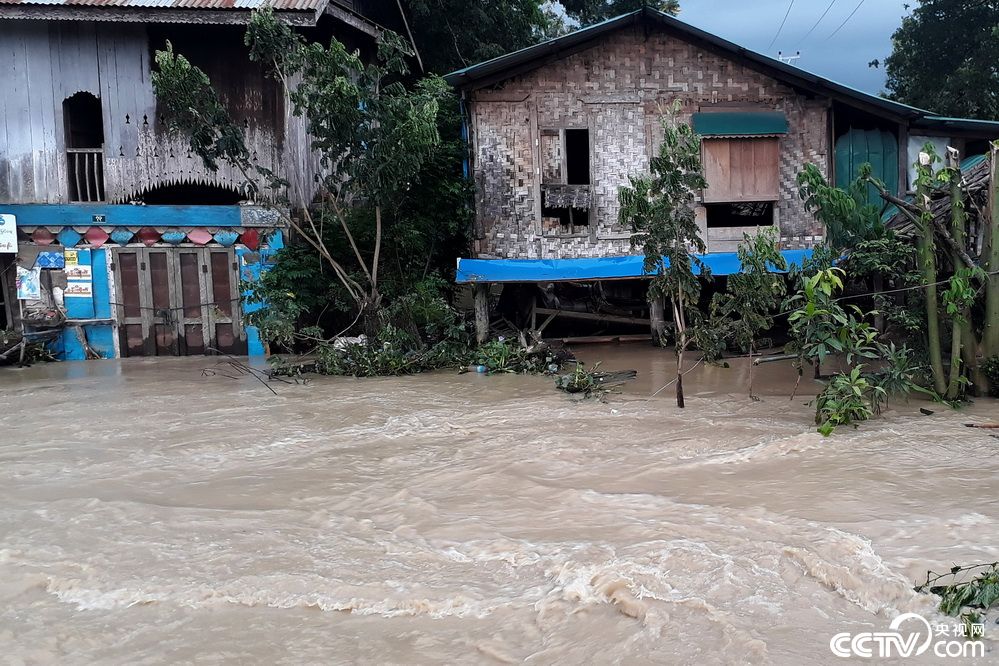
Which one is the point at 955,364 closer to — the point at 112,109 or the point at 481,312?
the point at 481,312

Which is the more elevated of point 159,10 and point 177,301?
point 159,10

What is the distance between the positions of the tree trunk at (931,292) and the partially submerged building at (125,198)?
9.09 metres

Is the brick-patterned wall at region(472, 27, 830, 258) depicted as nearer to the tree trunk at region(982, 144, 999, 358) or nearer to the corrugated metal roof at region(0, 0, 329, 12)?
the corrugated metal roof at region(0, 0, 329, 12)

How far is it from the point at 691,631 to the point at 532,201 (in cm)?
973

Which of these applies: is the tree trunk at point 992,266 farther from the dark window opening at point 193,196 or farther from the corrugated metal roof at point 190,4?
the dark window opening at point 193,196

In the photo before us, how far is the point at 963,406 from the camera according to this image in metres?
7.91

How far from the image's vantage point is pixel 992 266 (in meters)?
8.14

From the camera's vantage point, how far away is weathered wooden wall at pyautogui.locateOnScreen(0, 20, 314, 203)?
12516mm

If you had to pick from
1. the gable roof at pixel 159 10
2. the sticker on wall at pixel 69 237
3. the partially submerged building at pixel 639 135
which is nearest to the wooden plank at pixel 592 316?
the partially submerged building at pixel 639 135

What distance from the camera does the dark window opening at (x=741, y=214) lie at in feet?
43.5

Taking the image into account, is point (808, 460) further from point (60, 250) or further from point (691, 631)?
point (60, 250)

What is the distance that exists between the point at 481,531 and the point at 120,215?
10248 mm

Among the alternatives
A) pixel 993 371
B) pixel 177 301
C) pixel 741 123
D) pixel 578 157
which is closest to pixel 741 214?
pixel 741 123

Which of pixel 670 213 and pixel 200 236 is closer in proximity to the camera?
pixel 670 213
